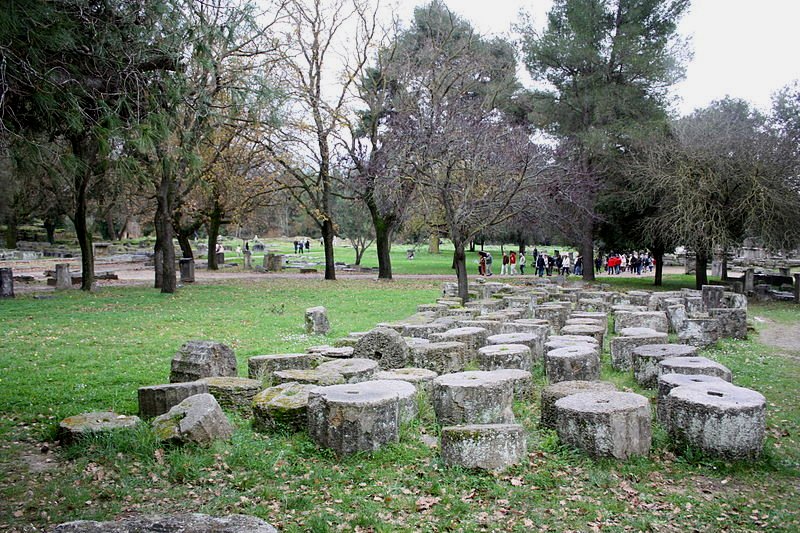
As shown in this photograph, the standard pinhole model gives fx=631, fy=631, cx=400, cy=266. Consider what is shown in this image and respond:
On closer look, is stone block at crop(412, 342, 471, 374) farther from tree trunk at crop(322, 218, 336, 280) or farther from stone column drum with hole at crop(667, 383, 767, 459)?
tree trunk at crop(322, 218, 336, 280)

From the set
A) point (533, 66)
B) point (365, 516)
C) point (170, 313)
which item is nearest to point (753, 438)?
point (365, 516)

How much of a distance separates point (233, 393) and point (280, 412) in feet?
3.11

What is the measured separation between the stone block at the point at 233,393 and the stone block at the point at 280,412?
1.35 feet

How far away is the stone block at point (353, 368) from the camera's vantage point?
746cm

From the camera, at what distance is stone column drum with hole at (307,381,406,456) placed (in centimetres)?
587

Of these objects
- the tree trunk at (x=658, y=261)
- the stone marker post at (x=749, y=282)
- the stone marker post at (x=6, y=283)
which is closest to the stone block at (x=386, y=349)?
the stone marker post at (x=6, y=283)

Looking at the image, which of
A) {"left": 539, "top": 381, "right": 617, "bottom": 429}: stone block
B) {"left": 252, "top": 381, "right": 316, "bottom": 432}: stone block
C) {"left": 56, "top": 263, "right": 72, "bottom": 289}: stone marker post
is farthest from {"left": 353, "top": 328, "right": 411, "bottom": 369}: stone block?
{"left": 56, "top": 263, "right": 72, "bottom": 289}: stone marker post

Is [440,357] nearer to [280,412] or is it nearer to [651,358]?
[651,358]

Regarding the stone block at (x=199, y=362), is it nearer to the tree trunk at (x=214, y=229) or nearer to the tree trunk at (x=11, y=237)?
the tree trunk at (x=214, y=229)

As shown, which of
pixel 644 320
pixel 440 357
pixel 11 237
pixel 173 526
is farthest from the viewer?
pixel 11 237

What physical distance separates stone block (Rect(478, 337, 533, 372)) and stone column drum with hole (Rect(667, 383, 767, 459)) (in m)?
2.61

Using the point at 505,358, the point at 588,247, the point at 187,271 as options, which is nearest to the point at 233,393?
the point at 505,358

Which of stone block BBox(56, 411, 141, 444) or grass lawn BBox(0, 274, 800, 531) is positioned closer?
grass lawn BBox(0, 274, 800, 531)

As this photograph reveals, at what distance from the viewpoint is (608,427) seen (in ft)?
18.7
